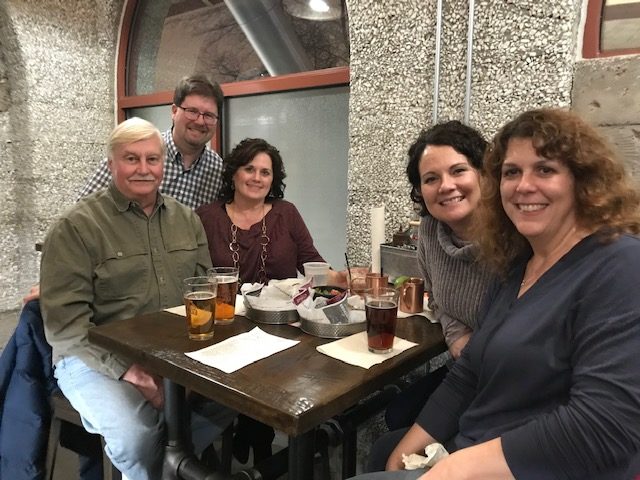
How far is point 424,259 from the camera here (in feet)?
5.27

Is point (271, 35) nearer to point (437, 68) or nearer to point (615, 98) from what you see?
point (437, 68)

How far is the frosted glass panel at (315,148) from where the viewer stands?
2719 millimetres

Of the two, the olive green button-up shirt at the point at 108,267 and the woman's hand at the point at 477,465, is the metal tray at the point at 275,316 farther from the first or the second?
the woman's hand at the point at 477,465

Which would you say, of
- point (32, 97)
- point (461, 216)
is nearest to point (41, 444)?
point (461, 216)

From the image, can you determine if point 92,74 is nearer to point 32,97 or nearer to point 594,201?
point 32,97

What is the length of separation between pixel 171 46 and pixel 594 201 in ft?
11.2

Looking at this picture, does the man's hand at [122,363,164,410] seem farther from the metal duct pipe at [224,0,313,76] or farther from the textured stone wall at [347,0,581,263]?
the metal duct pipe at [224,0,313,76]

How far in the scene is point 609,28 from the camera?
1.80 meters

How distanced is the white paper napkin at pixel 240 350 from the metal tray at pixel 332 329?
3.0 inches

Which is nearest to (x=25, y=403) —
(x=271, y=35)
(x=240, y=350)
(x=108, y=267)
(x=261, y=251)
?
(x=108, y=267)

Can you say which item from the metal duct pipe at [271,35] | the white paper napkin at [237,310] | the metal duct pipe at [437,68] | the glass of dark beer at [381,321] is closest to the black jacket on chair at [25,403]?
the white paper napkin at [237,310]

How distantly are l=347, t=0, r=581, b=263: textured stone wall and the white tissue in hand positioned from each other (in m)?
1.23

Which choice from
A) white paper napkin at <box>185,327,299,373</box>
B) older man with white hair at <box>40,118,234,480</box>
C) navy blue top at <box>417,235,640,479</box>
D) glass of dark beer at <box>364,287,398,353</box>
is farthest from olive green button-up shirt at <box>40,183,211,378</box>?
navy blue top at <box>417,235,640,479</box>

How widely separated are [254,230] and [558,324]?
1409 millimetres
